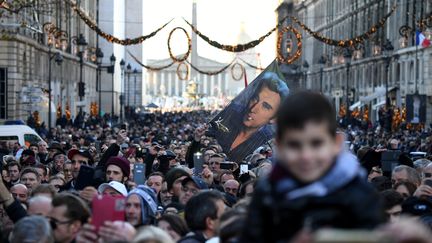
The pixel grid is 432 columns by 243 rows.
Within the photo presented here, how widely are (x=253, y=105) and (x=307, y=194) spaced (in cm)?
1419

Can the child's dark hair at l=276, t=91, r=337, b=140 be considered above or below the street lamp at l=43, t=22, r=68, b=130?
below

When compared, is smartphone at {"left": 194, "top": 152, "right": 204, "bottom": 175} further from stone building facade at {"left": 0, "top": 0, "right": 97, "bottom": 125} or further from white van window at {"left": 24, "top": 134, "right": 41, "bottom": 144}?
stone building facade at {"left": 0, "top": 0, "right": 97, "bottom": 125}

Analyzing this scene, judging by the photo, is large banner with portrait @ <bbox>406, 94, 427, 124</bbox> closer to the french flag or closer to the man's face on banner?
the french flag

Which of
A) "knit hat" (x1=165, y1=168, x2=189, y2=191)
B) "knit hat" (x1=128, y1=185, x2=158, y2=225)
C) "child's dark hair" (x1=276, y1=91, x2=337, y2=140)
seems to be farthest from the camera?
"knit hat" (x1=165, y1=168, x2=189, y2=191)

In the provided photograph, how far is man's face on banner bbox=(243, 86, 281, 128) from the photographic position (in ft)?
60.0

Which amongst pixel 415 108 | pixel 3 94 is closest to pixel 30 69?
pixel 3 94

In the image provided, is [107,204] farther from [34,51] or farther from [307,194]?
[34,51]

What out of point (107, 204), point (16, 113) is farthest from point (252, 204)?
point (16, 113)

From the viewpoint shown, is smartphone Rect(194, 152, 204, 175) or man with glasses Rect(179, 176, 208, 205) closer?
man with glasses Rect(179, 176, 208, 205)

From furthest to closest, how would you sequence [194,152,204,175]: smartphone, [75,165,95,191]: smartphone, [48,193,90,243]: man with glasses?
1. [194,152,204,175]: smartphone
2. [75,165,95,191]: smartphone
3. [48,193,90,243]: man with glasses

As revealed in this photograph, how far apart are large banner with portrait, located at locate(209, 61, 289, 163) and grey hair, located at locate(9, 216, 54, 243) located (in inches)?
456

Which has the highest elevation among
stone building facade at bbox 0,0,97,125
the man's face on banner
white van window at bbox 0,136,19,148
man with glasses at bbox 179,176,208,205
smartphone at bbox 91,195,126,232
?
stone building facade at bbox 0,0,97,125

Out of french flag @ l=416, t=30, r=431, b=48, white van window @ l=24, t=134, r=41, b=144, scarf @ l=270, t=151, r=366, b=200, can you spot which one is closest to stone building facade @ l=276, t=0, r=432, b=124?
french flag @ l=416, t=30, r=431, b=48

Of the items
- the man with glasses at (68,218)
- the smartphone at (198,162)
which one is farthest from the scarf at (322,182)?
the smartphone at (198,162)
